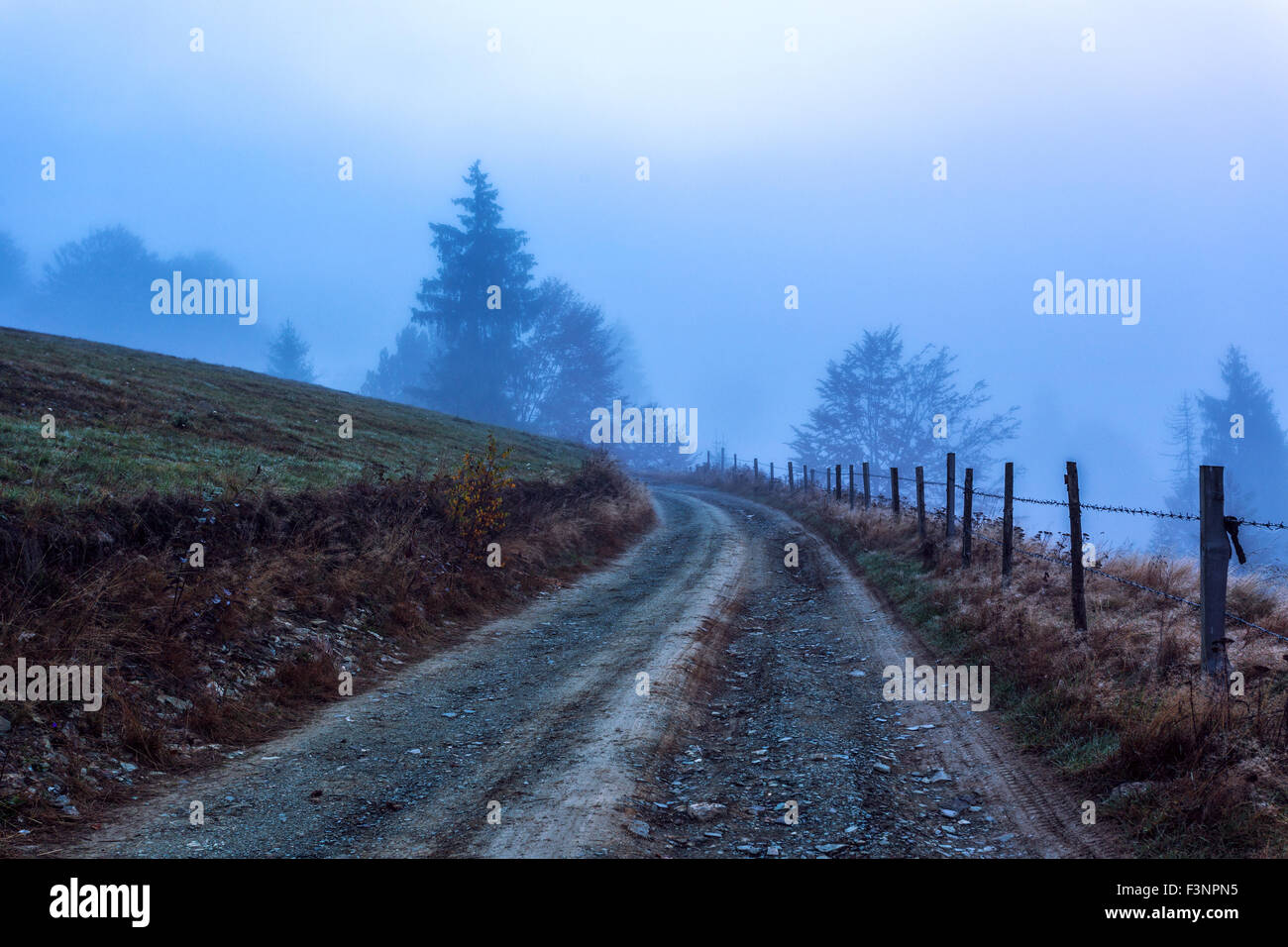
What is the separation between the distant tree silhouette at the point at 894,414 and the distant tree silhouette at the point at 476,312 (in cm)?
2509

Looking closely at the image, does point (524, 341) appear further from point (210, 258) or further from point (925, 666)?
point (210, 258)

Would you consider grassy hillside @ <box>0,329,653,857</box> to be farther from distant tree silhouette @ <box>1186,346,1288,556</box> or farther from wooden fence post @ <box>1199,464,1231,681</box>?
distant tree silhouette @ <box>1186,346,1288,556</box>

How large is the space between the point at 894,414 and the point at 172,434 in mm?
50378

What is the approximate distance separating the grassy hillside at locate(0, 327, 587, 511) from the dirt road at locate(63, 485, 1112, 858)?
520 centimetres

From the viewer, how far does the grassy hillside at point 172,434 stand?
11.0m

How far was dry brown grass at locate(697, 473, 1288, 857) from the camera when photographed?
4551 mm

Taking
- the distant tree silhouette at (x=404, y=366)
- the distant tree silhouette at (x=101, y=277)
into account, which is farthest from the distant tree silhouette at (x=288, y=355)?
the distant tree silhouette at (x=101, y=277)

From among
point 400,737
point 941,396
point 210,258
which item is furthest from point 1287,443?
point 210,258

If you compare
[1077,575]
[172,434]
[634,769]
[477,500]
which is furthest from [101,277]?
[1077,575]

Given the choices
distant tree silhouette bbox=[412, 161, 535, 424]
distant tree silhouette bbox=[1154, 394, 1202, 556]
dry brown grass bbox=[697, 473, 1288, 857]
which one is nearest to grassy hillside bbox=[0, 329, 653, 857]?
dry brown grass bbox=[697, 473, 1288, 857]

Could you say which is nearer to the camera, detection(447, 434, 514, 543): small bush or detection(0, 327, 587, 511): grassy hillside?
detection(0, 327, 587, 511): grassy hillside

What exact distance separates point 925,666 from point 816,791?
12.7 ft

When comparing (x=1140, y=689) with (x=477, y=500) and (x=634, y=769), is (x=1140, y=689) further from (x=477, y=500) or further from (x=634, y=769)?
(x=477, y=500)

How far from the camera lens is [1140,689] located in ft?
20.9
